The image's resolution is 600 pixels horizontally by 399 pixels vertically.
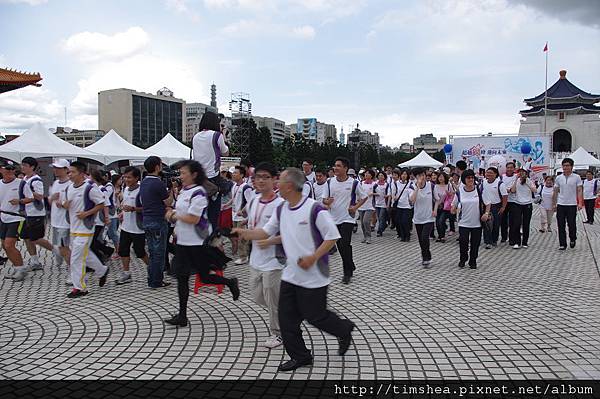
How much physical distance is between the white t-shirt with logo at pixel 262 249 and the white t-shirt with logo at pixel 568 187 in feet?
26.6

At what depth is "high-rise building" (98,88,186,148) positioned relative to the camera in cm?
11706

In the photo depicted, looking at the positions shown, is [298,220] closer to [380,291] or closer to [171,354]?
[171,354]

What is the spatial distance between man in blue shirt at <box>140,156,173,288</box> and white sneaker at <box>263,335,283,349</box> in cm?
287

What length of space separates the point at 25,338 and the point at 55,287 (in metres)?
2.36

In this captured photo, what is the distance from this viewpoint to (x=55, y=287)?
707 cm

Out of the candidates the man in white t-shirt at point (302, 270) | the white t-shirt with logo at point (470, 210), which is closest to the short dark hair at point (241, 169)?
the white t-shirt with logo at point (470, 210)

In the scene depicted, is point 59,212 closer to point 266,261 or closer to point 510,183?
point 266,261

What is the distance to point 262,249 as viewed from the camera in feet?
14.9

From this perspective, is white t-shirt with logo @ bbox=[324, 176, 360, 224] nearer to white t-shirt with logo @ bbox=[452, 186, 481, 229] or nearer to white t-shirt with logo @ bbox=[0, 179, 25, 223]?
white t-shirt with logo @ bbox=[452, 186, 481, 229]

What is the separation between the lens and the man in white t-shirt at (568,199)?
1034 centimetres

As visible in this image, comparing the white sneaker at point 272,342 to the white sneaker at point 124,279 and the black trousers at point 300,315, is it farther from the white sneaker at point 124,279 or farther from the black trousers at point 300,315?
the white sneaker at point 124,279

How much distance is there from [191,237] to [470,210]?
17.6 feet

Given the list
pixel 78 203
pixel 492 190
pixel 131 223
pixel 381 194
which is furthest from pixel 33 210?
pixel 492 190

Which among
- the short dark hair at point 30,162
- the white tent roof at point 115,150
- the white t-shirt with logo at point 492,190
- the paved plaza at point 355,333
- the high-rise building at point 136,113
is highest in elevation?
the high-rise building at point 136,113
